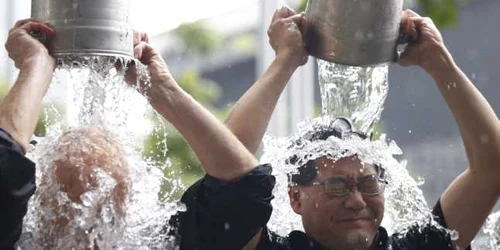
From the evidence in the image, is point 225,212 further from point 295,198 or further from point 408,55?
point 408,55

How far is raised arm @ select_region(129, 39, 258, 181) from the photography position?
3789 mm

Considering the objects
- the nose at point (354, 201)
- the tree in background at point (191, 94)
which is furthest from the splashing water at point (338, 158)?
the tree in background at point (191, 94)

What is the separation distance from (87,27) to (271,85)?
679 millimetres

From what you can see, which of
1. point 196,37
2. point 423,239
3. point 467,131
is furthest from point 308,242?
point 196,37

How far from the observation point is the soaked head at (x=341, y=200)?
4.02m

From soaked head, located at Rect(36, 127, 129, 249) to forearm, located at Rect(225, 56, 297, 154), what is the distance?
41 cm

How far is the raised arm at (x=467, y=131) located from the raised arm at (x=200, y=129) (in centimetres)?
64

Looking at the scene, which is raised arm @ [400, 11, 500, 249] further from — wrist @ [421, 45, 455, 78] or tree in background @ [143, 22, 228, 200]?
tree in background @ [143, 22, 228, 200]

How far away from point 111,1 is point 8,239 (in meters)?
0.69

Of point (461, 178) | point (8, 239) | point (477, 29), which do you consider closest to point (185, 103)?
point (8, 239)

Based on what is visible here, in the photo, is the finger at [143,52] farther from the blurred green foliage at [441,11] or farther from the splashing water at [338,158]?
the blurred green foliage at [441,11]

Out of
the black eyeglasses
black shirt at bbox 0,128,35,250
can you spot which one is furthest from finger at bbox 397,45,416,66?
black shirt at bbox 0,128,35,250

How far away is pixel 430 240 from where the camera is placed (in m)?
4.12

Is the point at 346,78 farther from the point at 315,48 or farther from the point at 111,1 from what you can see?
the point at 111,1
